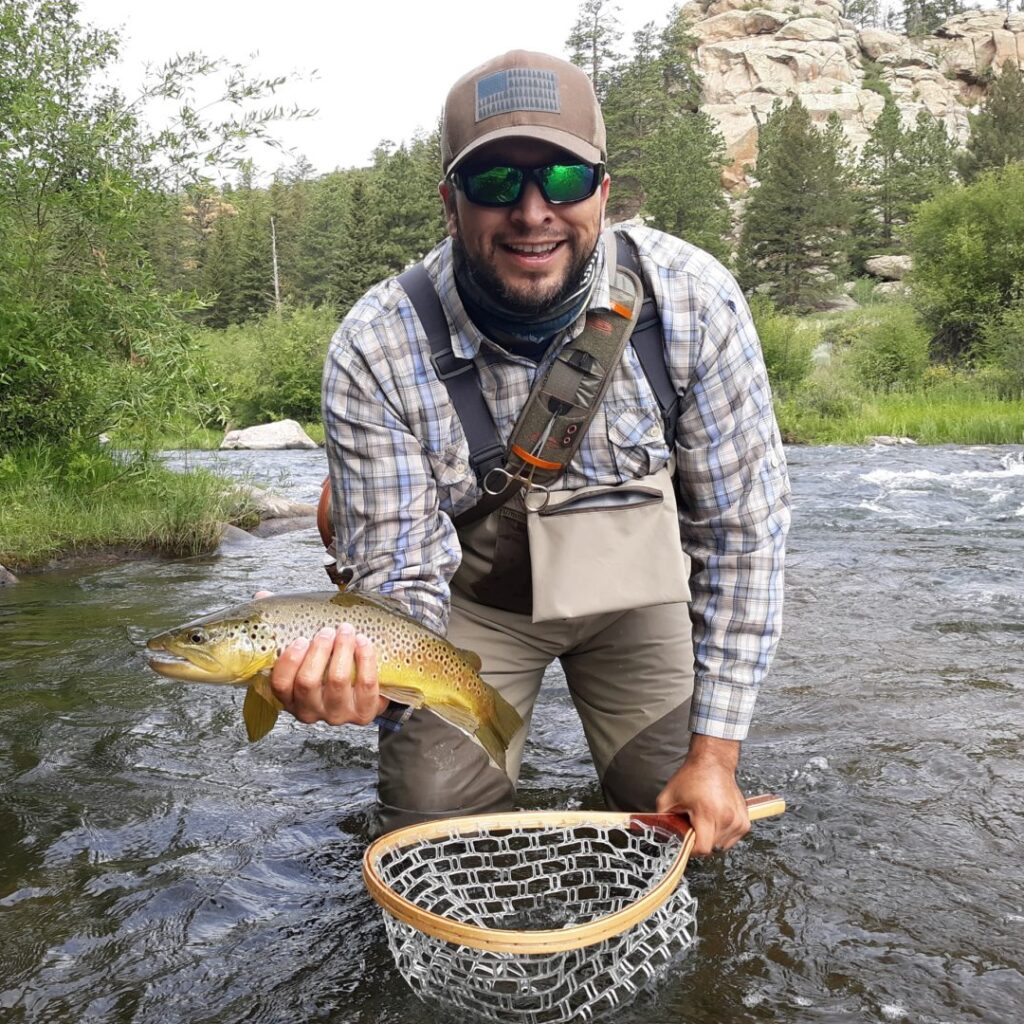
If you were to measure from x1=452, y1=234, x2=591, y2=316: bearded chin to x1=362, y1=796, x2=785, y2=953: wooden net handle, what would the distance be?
144cm

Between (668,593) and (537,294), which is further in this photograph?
(668,593)

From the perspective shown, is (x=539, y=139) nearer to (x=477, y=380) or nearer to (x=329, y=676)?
(x=477, y=380)

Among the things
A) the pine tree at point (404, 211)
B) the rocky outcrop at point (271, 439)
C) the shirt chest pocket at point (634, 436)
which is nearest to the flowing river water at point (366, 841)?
the shirt chest pocket at point (634, 436)

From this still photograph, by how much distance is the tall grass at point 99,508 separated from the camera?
908 cm

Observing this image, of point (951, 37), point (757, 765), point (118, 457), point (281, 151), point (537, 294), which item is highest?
point (951, 37)

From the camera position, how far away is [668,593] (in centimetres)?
316

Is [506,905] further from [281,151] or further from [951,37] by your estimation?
[951,37]

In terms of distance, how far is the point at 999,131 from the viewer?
57094 millimetres

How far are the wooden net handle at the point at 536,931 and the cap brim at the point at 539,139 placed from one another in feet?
5.97

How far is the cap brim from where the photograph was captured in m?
2.75

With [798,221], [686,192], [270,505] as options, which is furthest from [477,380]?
[798,221]

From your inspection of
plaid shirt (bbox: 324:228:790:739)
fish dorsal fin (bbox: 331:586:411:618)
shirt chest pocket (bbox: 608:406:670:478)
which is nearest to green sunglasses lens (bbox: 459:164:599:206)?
plaid shirt (bbox: 324:228:790:739)

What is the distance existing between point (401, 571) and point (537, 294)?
92cm

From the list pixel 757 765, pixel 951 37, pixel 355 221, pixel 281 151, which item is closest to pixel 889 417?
pixel 281 151
